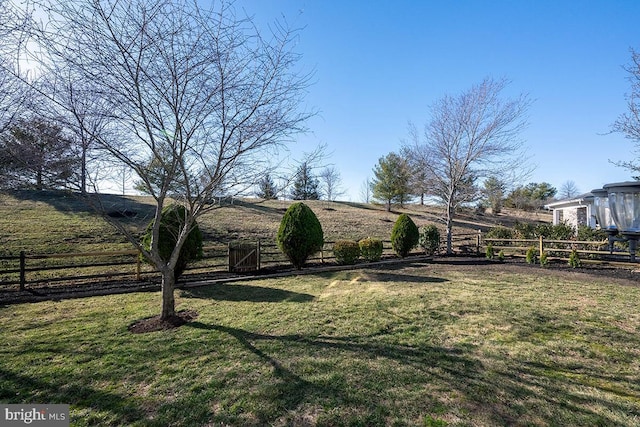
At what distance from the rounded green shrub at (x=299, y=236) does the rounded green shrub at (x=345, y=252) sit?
1.11 m

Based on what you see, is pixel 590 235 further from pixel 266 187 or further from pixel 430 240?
pixel 266 187

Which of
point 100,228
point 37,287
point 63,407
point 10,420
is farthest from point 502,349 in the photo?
point 100,228

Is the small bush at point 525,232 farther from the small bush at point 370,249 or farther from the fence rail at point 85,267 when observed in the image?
the fence rail at point 85,267

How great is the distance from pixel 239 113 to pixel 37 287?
7.04m

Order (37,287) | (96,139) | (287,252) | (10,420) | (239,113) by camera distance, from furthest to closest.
Result: (287,252), (37,287), (239,113), (96,139), (10,420)

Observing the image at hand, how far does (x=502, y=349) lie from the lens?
352 centimetres

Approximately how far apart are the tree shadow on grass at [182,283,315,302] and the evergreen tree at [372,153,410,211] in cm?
2404

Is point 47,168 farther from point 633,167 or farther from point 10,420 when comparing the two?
point 633,167

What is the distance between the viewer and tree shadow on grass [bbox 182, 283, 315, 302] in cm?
611

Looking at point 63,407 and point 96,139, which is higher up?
point 96,139

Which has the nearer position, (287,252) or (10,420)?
(10,420)

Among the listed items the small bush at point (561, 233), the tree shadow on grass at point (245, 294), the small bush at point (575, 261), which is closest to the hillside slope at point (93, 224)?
the tree shadow on grass at point (245, 294)

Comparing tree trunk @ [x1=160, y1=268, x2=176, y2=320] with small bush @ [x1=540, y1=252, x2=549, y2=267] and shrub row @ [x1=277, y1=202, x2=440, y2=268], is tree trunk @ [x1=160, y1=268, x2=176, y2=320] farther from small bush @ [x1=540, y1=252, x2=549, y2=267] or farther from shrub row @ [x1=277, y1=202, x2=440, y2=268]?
small bush @ [x1=540, y1=252, x2=549, y2=267]

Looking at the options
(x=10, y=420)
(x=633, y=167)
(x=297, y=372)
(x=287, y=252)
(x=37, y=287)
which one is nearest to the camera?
(x=10, y=420)
